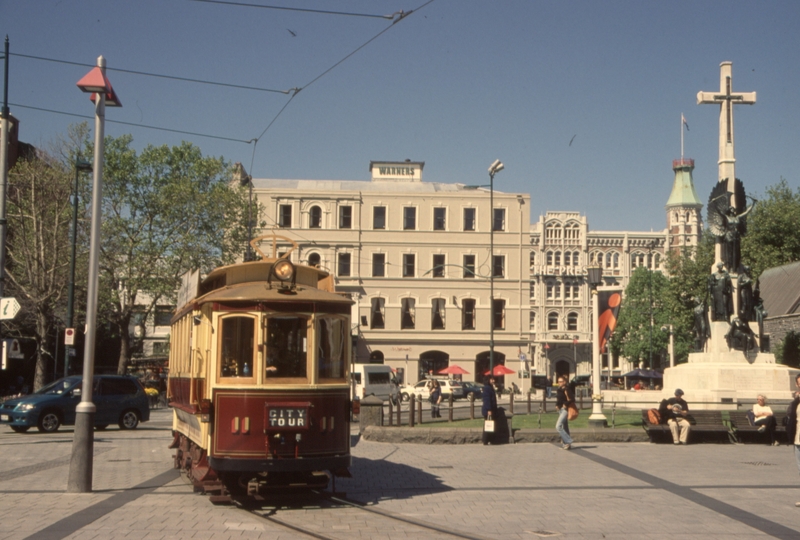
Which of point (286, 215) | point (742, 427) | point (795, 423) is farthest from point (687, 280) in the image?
point (795, 423)

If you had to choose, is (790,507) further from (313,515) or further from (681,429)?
(681,429)

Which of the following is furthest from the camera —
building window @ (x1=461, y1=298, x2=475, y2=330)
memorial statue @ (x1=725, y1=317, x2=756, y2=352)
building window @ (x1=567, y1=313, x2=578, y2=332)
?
building window @ (x1=567, y1=313, x2=578, y2=332)

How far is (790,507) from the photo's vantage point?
11773 mm

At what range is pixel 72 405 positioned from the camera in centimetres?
2712

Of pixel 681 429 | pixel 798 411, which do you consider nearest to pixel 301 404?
pixel 798 411

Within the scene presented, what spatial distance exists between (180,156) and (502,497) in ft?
124

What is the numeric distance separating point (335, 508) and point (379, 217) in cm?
5203

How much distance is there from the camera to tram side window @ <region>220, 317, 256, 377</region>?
1174cm

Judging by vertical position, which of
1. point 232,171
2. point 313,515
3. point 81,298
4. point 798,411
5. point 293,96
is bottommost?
point 313,515

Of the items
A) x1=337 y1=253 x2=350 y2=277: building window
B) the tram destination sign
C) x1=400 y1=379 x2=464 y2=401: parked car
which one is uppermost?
x1=337 y1=253 x2=350 y2=277: building window

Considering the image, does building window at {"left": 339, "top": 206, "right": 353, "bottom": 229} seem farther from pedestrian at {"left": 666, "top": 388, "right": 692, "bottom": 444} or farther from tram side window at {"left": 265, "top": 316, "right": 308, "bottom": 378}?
tram side window at {"left": 265, "top": 316, "right": 308, "bottom": 378}

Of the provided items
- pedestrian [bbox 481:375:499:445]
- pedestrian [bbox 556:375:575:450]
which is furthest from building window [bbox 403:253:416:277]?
pedestrian [bbox 556:375:575:450]

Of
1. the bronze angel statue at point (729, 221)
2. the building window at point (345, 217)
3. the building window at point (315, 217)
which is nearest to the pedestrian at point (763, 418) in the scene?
the bronze angel statue at point (729, 221)

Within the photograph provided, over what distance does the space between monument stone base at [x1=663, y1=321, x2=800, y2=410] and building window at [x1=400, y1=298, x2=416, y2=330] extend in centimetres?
3669
